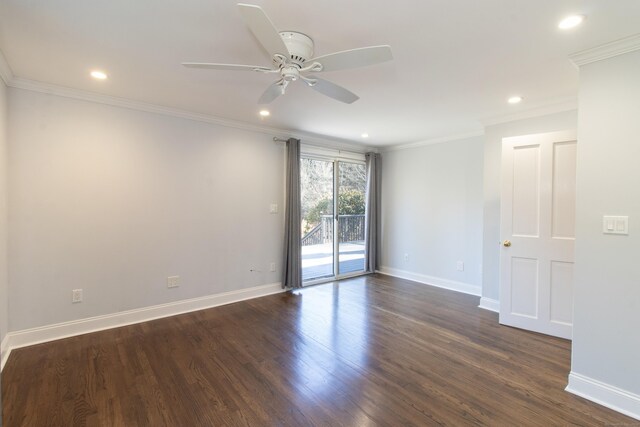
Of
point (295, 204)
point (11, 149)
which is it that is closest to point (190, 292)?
point (295, 204)

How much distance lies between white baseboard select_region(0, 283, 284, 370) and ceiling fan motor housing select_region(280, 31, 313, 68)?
3.17m

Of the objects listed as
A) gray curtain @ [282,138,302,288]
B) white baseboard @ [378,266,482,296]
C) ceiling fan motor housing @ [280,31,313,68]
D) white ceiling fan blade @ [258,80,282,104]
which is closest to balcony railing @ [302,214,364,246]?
gray curtain @ [282,138,302,288]

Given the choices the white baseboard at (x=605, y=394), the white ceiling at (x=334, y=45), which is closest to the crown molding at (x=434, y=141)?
the white ceiling at (x=334, y=45)

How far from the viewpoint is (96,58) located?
2.29 metres

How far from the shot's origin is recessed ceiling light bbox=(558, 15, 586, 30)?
172cm

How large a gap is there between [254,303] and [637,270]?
12.3 ft

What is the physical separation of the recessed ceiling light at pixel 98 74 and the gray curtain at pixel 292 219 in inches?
93.2

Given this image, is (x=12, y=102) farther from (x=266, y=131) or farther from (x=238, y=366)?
(x=238, y=366)

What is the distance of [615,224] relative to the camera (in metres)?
1.98

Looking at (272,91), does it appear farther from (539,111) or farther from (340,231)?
(340,231)

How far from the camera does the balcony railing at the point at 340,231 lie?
510 centimetres

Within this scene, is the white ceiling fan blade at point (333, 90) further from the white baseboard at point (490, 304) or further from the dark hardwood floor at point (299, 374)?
the white baseboard at point (490, 304)

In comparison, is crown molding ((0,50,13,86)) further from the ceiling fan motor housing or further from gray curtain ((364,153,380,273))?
gray curtain ((364,153,380,273))

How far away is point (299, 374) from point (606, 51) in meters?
3.26
